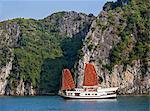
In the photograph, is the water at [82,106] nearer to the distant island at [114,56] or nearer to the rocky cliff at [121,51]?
the rocky cliff at [121,51]

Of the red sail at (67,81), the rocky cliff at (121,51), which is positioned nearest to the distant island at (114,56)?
the rocky cliff at (121,51)

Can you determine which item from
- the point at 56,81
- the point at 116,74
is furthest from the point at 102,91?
the point at 56,81

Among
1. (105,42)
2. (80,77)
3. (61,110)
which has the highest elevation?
(105,42)

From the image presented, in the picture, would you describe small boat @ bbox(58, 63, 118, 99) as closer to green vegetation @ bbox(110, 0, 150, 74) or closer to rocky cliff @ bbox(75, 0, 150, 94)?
rocky cliff @ bbox(75, 0, 150, 94)

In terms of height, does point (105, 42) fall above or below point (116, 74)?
above

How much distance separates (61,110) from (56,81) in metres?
104

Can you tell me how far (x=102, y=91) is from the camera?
126812mm

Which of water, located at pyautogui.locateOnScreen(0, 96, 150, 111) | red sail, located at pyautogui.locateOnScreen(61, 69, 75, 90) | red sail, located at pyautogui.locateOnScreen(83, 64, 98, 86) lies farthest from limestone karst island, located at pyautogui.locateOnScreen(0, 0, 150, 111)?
water, located at pyautogui.locateOnScreen(0, 96, 150, 111)

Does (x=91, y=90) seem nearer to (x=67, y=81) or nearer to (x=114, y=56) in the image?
(x=67, y=81)

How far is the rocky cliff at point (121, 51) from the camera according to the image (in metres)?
155

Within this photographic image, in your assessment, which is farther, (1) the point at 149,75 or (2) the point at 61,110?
(1) the point at 149,75

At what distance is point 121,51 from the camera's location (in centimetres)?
15925

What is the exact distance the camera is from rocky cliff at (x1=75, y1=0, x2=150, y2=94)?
154750 millimetres

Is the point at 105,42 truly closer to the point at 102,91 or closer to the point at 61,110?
the point at 102,91
